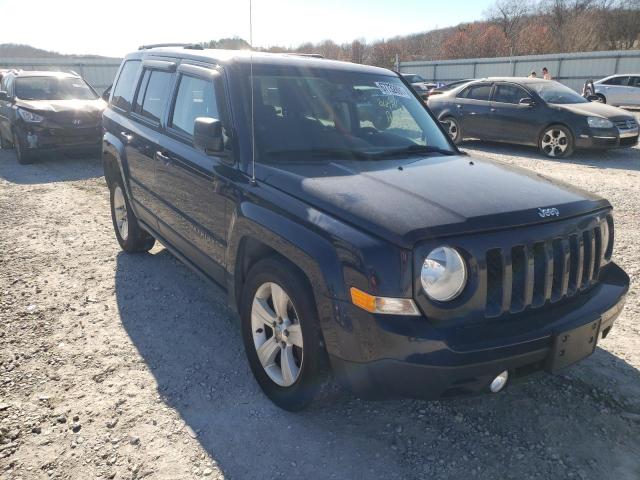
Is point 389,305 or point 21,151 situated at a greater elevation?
point 389,305

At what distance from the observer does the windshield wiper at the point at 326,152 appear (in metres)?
3.06

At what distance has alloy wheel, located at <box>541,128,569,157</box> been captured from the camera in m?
10.4

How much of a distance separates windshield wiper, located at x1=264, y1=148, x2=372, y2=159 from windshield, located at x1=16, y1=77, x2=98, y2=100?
9725 millimetres

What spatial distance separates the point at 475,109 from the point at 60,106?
896 centimetres

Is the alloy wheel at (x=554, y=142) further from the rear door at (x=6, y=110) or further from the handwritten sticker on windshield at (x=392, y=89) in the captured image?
the rear door at (x=6, y=110)

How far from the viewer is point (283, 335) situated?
9.07 ft

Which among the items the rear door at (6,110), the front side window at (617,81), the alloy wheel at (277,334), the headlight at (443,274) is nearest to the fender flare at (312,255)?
the alloy wheel at (277,334)

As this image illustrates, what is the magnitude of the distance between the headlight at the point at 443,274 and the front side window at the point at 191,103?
1798 mm

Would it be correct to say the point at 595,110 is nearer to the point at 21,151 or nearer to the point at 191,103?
the point at 191,103

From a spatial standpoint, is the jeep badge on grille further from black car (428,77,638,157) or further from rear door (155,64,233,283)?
black car (428,77,638,157)

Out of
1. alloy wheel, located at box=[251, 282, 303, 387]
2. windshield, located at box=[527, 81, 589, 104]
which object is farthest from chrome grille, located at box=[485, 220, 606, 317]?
windshield, located at box=[527, 81, 589, 104]

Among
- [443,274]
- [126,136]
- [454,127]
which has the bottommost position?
[454,127]

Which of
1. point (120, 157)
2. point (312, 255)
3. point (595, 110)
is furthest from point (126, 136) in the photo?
point (595, 110)

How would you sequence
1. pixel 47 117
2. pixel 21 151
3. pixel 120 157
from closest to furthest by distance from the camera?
pixel 120 157, pixel 47 117, pixel 21 151
